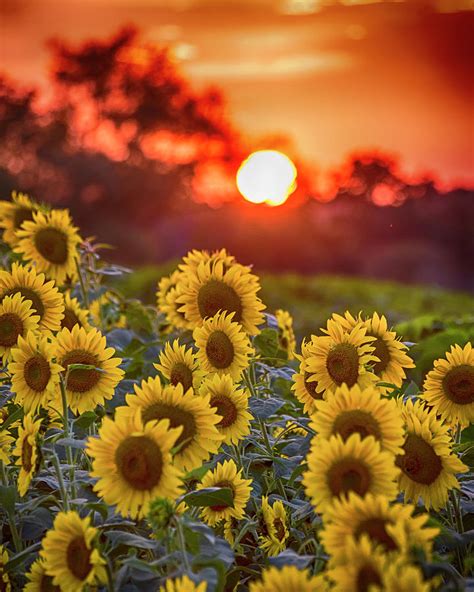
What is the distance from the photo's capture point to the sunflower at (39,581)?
240 centimetres

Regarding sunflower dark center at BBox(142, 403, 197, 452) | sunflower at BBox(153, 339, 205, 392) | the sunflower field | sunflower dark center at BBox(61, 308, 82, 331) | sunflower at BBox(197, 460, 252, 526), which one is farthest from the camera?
sunflower dark center at BBox(61, 308, 82, 331)

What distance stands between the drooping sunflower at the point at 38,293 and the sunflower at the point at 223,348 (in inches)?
20.6

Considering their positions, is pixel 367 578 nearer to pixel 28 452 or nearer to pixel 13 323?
pixel 28 452

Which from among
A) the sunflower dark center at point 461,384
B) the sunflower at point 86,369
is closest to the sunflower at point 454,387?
the sunflower dark center at point 461,384

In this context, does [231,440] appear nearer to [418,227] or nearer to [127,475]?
[127,475]

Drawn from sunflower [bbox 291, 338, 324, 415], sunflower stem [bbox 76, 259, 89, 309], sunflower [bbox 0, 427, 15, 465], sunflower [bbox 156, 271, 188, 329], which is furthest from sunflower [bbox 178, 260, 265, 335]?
sunflower stem [bbox 76, 259, 89, 309]

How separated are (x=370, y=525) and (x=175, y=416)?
61 centimetres

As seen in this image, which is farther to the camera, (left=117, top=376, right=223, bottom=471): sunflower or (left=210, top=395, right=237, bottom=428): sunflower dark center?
(left=210, top=395, right=237, bottom=428): sunflower dark center

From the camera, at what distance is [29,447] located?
242 cm

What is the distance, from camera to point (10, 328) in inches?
114

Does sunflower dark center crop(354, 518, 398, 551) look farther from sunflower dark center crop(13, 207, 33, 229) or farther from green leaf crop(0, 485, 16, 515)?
sunflower dark center crop(13, 207, 33, 229)

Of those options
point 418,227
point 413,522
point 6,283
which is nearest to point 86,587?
point 413,522

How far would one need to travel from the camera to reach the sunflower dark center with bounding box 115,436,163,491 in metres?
2.13

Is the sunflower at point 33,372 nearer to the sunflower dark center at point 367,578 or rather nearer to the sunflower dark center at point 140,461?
the sunflower dark center at point 140,461
